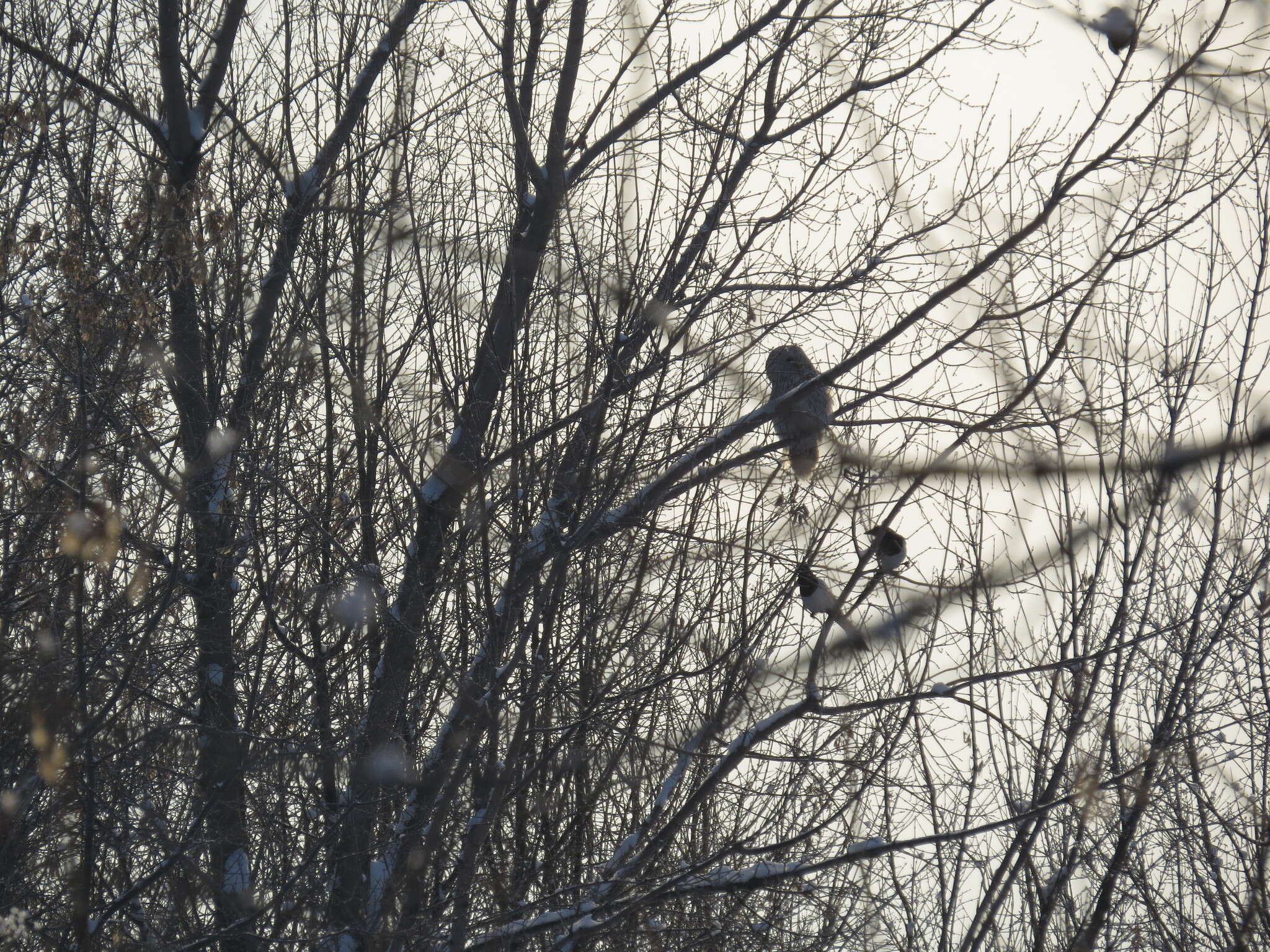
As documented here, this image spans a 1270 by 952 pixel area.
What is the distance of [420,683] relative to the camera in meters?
5.95

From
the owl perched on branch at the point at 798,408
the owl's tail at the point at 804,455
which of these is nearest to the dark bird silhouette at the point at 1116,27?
the owl perched on branch at the point at 798,408

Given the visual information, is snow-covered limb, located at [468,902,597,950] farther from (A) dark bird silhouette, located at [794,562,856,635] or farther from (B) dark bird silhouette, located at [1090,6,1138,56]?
(B) dark bird silhouette, located at [1090,6,1138,56]

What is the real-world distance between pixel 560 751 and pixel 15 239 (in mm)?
3785

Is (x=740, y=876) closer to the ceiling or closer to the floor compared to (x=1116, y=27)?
closer to the floor

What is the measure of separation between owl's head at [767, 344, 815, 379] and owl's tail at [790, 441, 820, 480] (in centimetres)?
47

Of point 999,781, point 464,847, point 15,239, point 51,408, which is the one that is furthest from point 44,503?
point 999,781

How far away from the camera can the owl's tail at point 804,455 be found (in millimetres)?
5223

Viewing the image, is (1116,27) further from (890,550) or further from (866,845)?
(866,845)

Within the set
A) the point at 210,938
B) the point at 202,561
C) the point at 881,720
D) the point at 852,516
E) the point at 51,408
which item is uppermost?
the point at 51,408

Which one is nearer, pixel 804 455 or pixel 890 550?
pixel 890 550

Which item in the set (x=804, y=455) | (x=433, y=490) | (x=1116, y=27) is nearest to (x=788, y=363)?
(x=804, y=455)

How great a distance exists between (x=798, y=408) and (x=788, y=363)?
654 millimetres

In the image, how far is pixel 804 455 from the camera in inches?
214

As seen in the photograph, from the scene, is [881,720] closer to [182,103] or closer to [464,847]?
[464,847]
